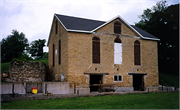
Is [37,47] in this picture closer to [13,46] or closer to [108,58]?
[13,46]

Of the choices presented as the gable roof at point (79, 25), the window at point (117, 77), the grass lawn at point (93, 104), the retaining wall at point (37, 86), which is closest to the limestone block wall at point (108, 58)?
the window at point (117, 77)

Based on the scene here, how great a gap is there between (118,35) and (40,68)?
10.9 meters

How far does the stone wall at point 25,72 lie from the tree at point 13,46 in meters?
24.6

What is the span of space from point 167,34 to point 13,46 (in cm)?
3483

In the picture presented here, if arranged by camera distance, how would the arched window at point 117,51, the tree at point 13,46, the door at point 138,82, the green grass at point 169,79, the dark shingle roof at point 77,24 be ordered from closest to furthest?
the dark shingle roof at point 77,24, the arched window at point 117,51, the door at point 138,82, the green grass at point 169,79, the tree at point 13,46

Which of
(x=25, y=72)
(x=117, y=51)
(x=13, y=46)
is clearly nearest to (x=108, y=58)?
(x=117, y=51)

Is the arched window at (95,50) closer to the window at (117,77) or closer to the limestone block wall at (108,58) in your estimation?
the limestone block wall at (108,58)

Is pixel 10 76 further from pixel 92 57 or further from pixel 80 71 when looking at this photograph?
pixel 92 57

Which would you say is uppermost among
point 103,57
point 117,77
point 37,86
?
point 103,57

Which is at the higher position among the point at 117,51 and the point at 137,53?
the point at 117,51

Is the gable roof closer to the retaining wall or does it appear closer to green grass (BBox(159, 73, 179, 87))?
the retaining wall

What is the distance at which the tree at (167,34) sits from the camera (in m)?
38.3

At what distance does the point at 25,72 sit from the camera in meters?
24.5

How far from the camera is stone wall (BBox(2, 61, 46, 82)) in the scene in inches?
941
